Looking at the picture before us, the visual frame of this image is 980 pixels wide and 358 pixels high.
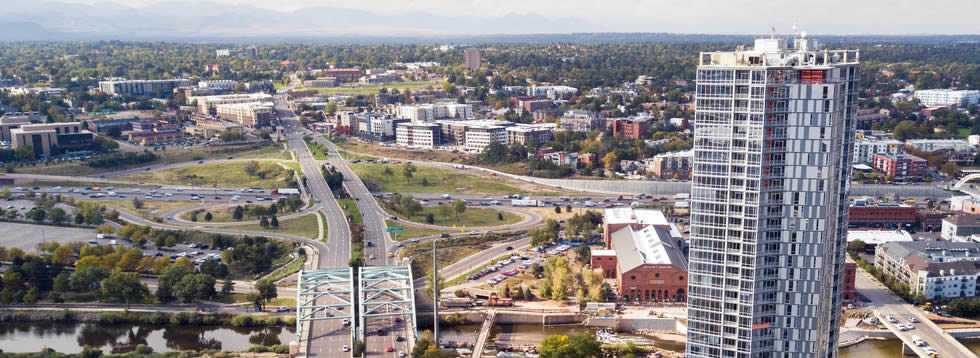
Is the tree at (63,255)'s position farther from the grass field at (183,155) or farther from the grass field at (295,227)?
the grass field at (183,155)

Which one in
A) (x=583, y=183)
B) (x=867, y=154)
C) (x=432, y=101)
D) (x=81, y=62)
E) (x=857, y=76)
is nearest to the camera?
(x=857, y=76)

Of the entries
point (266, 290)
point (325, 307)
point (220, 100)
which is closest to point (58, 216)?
point (266, 290)

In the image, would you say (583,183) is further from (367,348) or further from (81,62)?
(81,62)

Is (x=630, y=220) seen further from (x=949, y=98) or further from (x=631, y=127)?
(x=949, y=98)

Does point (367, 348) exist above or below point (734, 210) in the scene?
below

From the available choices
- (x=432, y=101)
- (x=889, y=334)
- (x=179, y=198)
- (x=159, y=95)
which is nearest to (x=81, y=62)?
(x=159, y=95)

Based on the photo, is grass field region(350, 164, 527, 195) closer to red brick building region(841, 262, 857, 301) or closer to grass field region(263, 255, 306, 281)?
grass field region(263, 255, 306, 281)

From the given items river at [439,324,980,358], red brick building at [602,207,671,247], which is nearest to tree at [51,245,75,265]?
river at [439,324,980,358]
